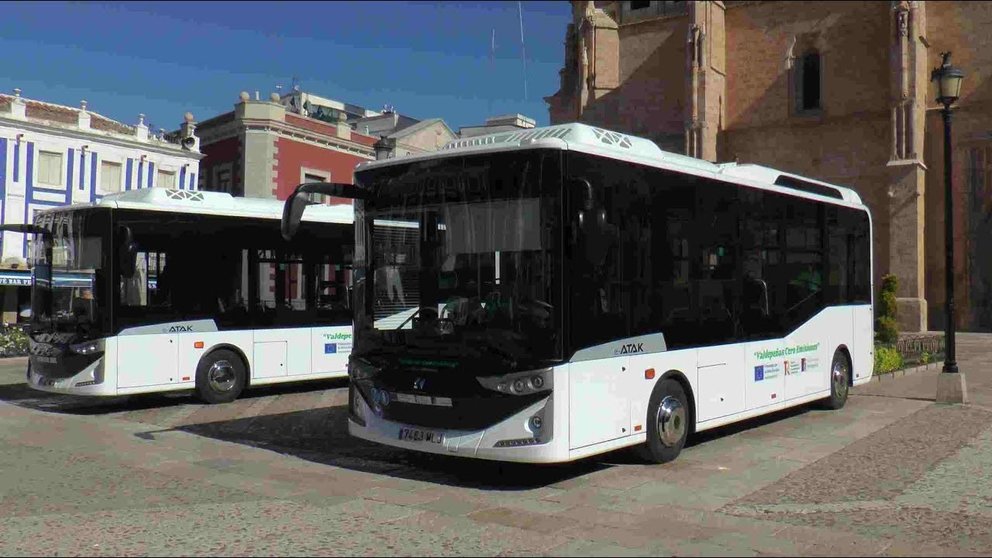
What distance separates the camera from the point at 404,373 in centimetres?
793

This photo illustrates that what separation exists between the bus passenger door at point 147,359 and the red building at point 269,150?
26.6 m

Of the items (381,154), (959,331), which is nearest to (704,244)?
(381,154)

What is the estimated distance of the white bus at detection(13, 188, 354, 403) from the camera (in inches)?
476

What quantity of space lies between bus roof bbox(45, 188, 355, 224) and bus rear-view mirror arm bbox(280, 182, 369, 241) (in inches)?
130

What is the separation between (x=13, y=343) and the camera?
22797mm

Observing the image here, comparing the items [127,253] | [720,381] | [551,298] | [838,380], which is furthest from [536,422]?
[127,253]

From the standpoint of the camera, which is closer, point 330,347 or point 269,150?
point 330,347

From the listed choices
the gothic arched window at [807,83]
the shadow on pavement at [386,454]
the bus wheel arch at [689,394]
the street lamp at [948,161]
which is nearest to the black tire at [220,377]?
the shadow on pavement at [386,454]

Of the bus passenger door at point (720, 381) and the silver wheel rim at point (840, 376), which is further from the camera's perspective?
the silver wheel rim at point (840, 376)

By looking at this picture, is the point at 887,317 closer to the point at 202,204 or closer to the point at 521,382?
the point at 202,204

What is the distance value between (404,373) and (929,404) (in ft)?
28.5

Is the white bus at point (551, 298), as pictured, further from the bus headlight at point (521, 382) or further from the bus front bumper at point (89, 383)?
the bus front bumper at point (89, 383)

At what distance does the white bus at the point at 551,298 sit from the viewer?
283 inches

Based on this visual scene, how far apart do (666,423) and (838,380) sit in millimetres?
4944
